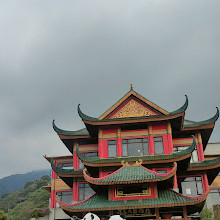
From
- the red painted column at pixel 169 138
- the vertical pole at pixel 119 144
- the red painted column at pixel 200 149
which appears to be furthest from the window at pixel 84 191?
the red painted column at pixel 200 149

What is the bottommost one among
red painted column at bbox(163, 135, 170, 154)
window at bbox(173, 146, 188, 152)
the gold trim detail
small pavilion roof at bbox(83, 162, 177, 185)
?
small pavilion roof at bbox(83, 162, 177, 185)

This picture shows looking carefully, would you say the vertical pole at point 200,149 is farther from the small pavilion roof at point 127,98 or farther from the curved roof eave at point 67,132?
the curved roof eave at point 67,132

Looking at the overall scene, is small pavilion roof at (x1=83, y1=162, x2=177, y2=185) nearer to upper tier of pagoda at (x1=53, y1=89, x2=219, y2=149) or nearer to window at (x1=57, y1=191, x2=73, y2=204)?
upper tier of pagoda at (x1=53, y1=89, x2=219, y2=149)

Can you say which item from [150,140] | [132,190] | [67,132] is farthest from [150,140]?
[67,132]

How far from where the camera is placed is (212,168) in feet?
75.6

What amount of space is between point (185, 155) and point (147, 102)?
5549 mm

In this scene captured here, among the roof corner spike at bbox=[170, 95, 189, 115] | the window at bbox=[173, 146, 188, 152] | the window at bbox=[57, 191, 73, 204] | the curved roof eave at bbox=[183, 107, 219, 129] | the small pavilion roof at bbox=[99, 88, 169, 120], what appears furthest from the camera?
the window at bbox=[57, 191, 73, 204]

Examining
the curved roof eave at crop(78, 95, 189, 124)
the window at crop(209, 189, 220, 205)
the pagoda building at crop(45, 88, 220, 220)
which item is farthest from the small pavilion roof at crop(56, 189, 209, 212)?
the window at crop(209, 189, 220, 205)

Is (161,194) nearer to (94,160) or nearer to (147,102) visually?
(94,160)

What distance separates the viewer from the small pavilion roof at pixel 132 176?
17531 millimetres

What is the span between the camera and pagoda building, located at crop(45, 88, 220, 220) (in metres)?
17.9

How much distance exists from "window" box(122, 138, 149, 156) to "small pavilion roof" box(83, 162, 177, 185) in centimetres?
421

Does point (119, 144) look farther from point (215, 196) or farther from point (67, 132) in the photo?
Result: point (215, 196)

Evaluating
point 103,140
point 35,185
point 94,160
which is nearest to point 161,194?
point 94,160
